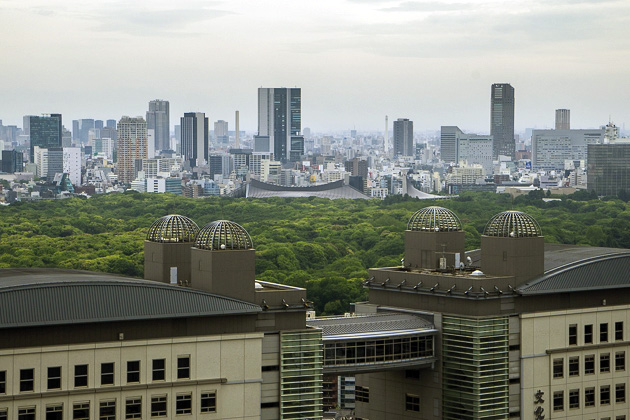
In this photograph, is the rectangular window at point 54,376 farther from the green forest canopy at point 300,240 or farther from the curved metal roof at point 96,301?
the green forest canopy at point 300,240

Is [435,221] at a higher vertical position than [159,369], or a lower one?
higher

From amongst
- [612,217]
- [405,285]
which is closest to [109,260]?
[405,285]

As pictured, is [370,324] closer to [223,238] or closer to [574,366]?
[223,238]

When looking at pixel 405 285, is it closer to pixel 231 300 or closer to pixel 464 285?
pixel 464 285

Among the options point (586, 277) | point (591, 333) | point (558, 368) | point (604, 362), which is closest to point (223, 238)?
point (558, 368)

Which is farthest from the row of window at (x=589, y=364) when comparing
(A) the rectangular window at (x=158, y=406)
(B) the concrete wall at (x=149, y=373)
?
(A) the rectangular window at (x=158, y=406)

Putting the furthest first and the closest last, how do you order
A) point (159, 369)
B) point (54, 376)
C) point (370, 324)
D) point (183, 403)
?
point (370, 324) → point (183, 403) → point (159, 369) → point (54, 376)

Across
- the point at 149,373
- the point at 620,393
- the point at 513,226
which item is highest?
the point at 513,226
